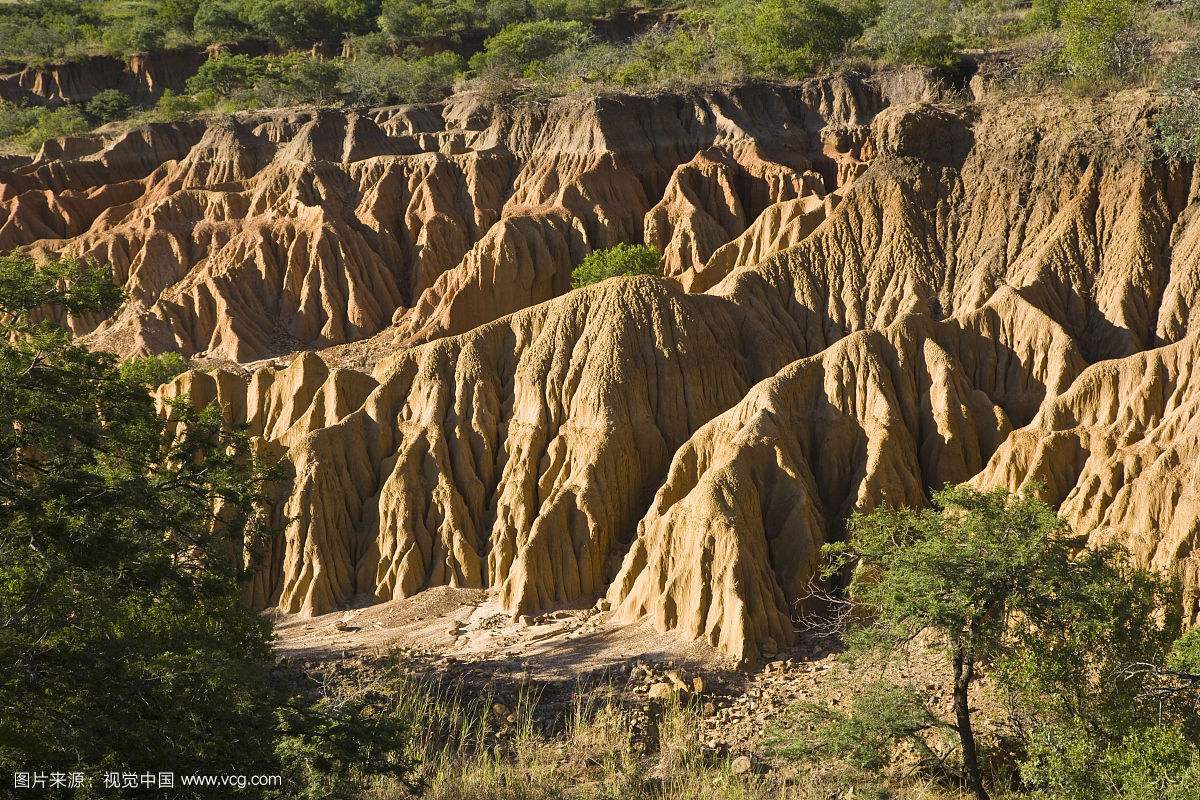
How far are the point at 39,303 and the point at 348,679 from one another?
11.1m

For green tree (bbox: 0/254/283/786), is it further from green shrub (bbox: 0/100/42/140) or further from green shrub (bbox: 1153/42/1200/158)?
green shrub (bbox: 0/100/42/140)

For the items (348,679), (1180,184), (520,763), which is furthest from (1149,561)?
(1180,184)

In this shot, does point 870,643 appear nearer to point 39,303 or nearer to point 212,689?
point 212,689

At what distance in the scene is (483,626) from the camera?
27359 millimetres

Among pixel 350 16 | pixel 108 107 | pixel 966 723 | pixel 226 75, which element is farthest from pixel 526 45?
pixel 966 723

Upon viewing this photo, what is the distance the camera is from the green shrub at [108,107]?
75.8 m

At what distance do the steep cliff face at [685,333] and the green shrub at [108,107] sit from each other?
21136mm

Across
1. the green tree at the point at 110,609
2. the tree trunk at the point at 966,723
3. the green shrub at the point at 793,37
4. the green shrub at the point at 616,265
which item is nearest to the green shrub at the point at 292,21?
the green shrub at the point at 793,37

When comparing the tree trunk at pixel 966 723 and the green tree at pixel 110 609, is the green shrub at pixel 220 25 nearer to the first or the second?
the green tree at pixel 110 609

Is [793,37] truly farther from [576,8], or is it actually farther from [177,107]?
[177,107]

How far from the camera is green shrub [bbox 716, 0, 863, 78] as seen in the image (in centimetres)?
5831

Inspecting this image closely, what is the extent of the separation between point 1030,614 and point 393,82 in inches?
2264

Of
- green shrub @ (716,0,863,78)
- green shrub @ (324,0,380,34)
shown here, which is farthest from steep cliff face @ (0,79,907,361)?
green shrub @ (324,0,380,34)

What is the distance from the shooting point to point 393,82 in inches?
2655
